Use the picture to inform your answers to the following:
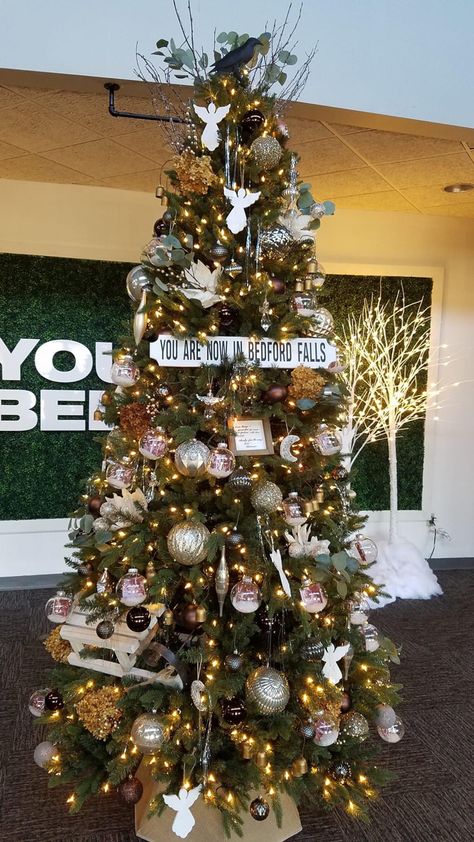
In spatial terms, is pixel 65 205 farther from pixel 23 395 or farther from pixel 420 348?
pixel 420 348

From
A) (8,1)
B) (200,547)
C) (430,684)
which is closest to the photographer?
(200,547)

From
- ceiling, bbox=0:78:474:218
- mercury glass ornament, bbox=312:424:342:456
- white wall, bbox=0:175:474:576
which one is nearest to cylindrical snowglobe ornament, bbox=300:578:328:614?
mercury glass ornament, bbox=312:424:342:456

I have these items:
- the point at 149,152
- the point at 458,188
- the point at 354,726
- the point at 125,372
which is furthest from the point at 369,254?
the point at 354,726

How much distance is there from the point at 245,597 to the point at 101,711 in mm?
562

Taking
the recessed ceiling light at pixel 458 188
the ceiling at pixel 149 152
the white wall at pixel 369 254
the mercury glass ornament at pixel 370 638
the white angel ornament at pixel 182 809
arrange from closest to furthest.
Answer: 1. the white angel ornament at pixel 182 809
2. the mercury glass ornament at pixel 370 638
3. the ceiling at pixel 149 152
4. the recessed ceiling light at pixel 458 188
5. the white wall at pixel 369 254

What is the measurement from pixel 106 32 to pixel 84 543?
6.71ft

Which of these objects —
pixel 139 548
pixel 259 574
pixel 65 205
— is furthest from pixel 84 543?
pixel 65 205

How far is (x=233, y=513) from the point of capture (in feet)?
5.29

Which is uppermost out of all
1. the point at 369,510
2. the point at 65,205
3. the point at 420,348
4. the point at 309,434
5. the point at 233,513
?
the point at 65,205

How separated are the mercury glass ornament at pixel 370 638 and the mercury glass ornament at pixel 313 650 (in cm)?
22

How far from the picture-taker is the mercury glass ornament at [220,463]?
5.10 feet

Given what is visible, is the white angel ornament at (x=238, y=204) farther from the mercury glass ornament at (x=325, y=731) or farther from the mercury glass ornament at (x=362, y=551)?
the mercury glass ornament at (x=325, y=731)

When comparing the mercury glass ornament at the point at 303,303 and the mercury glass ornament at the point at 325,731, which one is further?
the mercury glass ornament at the point at 303,303

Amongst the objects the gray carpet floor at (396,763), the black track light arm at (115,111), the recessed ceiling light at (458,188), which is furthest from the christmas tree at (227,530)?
the recessed ceiling light at (458,188)
